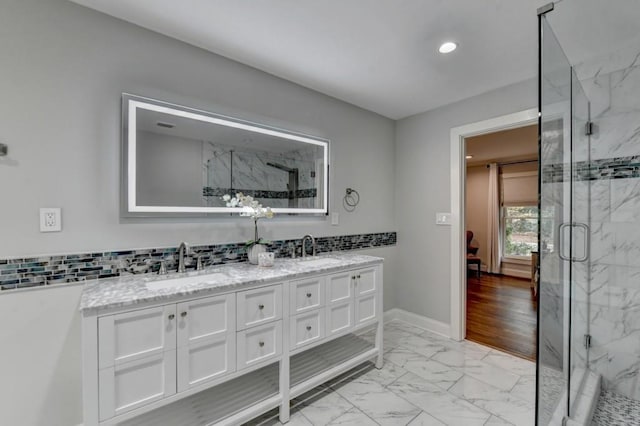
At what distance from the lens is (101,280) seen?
1589mm

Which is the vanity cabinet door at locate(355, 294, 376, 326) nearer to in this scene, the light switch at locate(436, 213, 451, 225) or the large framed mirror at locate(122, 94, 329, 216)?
the large framed mirror at locate(122, 94, 329, 216)

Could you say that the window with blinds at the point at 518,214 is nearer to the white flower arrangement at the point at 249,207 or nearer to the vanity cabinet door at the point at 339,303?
the vanity cabinet door at the point at 339,303

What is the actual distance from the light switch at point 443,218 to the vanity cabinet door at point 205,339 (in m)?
2.32

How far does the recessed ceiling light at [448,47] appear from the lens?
6.32 feet

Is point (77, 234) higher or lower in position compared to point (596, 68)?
lower

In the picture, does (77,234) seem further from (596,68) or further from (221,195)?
(596,68)

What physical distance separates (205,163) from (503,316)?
3796mm

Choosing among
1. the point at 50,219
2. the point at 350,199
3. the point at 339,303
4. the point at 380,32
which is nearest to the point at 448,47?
the point at 380,32

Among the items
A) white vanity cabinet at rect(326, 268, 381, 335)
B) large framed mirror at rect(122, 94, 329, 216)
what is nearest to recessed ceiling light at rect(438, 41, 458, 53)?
large framed mirror at rect(122, 94, 329, 216)

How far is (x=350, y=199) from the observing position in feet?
9.74

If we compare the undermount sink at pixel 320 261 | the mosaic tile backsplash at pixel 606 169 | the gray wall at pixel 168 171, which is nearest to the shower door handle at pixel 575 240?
the mosaic tile backsplash at pixel 606 169

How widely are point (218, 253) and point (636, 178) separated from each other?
9.87ft

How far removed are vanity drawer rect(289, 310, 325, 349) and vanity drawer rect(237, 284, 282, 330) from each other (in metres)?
0.16

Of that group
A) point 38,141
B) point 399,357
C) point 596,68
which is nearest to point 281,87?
point 38,141
